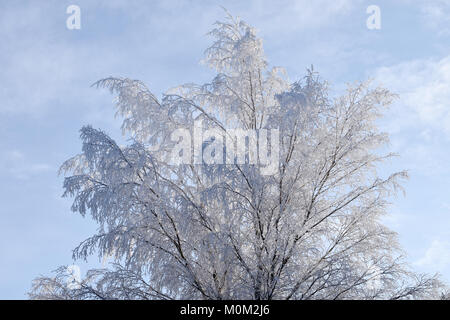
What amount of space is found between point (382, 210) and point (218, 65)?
4.82 metres

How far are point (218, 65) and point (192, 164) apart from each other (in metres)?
3.03

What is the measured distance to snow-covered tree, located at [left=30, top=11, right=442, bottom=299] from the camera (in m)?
9.49

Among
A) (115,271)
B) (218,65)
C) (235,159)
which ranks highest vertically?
(218,65)

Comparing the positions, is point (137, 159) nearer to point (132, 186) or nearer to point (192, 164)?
point (132, 186)

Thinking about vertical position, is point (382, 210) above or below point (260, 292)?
above

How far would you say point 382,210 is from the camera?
1098 centimetres

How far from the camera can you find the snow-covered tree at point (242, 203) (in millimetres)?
9492

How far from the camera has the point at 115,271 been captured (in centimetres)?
959

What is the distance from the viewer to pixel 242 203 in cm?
1008
